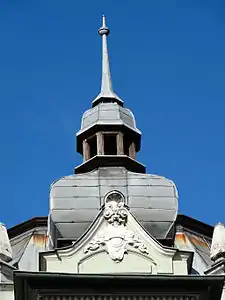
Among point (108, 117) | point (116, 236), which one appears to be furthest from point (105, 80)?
point (116, 236)

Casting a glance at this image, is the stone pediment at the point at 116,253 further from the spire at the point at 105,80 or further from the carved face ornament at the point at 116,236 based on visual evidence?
the spire at the point at 105,80

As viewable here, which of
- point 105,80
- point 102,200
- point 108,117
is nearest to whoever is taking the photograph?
point 102,200

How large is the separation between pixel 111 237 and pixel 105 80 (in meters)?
8.70

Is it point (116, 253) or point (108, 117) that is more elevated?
point (108, 117)

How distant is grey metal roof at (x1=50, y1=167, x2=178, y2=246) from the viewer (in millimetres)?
33406

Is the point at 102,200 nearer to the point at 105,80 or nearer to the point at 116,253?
the point at 116,253

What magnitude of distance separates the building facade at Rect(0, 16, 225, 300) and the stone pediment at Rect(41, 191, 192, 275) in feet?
0.08

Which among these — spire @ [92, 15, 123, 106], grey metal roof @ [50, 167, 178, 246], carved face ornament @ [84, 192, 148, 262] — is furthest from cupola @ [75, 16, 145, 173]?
carved face ornament @ [84, 192, 148, 262]

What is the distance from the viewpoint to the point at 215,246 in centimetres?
3173

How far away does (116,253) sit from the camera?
3162 centimetres

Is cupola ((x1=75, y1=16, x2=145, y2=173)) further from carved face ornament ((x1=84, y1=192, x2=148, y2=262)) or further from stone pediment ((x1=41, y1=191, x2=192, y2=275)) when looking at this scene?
stone pediment ((x1=41, y1=191, x2=192, y2=275))

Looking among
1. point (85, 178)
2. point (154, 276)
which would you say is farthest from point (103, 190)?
point (154, 276)

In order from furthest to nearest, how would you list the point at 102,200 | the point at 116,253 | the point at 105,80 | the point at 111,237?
the point at 105,80 < the point at 102,200 < the point at 111,237 < the point at 116,253

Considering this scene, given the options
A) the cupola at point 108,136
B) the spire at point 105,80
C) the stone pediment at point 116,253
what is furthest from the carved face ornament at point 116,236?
the spire at point 105,80
